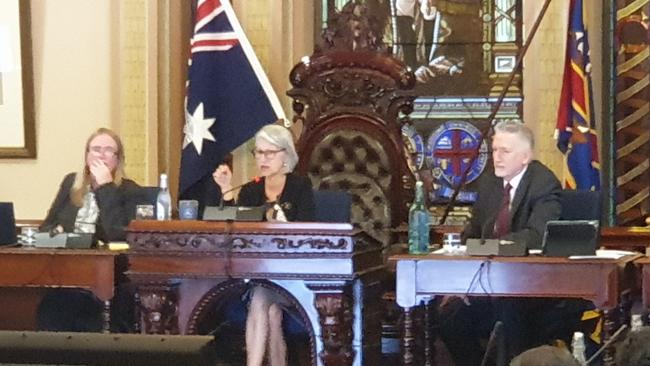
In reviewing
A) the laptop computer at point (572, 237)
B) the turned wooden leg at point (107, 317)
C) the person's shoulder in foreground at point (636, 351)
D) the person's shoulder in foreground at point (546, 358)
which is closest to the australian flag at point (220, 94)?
the turned wooden leg at point (107, 317)

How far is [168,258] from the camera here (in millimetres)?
4875

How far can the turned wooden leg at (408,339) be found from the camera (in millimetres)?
4828

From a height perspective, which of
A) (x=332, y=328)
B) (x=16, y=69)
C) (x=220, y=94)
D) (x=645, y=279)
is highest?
(x=16, y=69)

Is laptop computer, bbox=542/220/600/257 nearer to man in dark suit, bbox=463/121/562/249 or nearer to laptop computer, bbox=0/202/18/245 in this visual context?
man in dark suit, bbox=463/121/562/249

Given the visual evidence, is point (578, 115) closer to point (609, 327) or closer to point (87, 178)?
point (609, 327)

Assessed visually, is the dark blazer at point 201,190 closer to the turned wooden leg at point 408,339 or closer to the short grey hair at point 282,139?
the short grey hair at point 282,139

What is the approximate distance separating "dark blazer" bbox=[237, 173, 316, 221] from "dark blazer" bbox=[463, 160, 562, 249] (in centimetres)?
65

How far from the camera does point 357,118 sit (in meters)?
6.29

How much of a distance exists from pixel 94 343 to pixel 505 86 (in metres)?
4.30

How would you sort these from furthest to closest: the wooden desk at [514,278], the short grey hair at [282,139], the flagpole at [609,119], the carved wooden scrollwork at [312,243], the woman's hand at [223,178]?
the flagpole at [609,119], the woman's hand at [223,178], the short grey hair at [282,139], the carved wooden scrollwork at [312,243], the wooden desk at [514,278]

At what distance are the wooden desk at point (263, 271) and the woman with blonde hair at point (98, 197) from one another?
0.44 metres

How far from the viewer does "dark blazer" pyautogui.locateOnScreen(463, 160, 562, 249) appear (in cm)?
498

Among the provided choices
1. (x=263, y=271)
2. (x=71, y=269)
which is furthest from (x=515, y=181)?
(x=71, y=269)

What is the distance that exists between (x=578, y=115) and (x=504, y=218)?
4.95 ft
